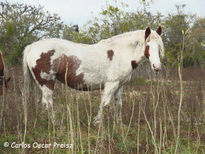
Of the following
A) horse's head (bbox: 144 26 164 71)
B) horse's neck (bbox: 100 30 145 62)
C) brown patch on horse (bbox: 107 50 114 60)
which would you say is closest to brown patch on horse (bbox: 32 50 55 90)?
brown patch on horse (bbox: 107 50 114 60)

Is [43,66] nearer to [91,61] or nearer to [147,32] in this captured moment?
[91,61]

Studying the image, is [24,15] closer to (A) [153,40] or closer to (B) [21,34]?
(B) [21,34]

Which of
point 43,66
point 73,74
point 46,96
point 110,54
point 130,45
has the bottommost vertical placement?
point 46,96

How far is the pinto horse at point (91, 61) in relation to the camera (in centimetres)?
379

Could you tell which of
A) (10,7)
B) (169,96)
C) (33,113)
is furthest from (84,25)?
(33,113)

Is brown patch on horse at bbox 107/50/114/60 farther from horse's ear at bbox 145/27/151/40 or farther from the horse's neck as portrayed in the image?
horse's ear at bbox 145/27/151/40

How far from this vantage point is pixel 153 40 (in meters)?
3.93

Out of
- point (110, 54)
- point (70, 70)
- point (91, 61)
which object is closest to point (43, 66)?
point (70, 70)

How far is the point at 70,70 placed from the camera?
393cm

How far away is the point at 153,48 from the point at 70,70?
65.1 inches

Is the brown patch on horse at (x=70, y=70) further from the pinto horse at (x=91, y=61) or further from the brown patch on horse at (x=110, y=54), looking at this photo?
the brown patch on horse at (x=110, y=54)

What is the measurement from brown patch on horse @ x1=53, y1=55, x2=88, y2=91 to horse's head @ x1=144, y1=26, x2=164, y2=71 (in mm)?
1373

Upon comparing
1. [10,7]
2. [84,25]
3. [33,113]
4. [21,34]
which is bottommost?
[33,113]

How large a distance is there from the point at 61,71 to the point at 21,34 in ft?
41.6
